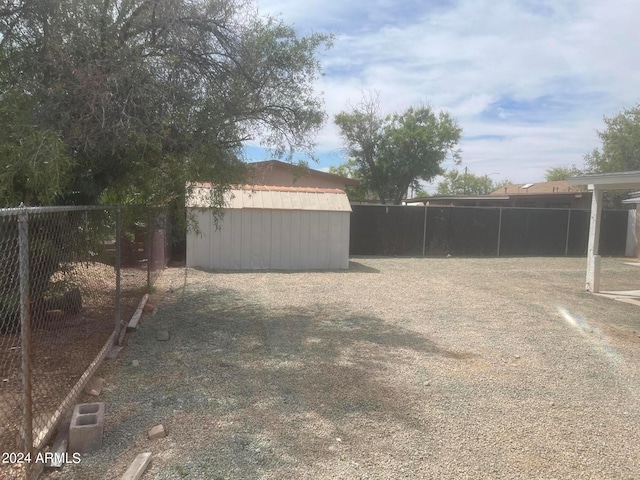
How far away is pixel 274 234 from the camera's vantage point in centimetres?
1265

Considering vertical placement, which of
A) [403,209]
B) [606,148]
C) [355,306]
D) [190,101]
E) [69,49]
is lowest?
[355,306]

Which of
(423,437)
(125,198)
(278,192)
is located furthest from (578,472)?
(278,192)

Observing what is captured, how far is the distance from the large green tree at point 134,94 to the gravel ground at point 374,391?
2.06m

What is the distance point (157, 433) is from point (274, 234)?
9.36m

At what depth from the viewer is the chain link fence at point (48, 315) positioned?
2.94m

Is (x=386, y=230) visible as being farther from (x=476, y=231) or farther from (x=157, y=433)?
(x=157, y=433)

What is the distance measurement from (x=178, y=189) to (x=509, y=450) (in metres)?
5.30

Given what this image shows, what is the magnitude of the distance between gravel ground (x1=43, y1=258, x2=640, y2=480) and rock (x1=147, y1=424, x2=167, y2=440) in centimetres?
5

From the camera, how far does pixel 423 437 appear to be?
3582 millimetres

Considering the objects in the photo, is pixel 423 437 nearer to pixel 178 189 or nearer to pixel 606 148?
pixel 178 189

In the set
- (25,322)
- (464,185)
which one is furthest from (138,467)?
(464,185)

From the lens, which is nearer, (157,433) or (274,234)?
(157,433)

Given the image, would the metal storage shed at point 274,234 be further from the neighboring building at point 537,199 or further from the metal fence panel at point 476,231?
the neighboring building at point 537,199

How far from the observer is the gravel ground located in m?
3.23
